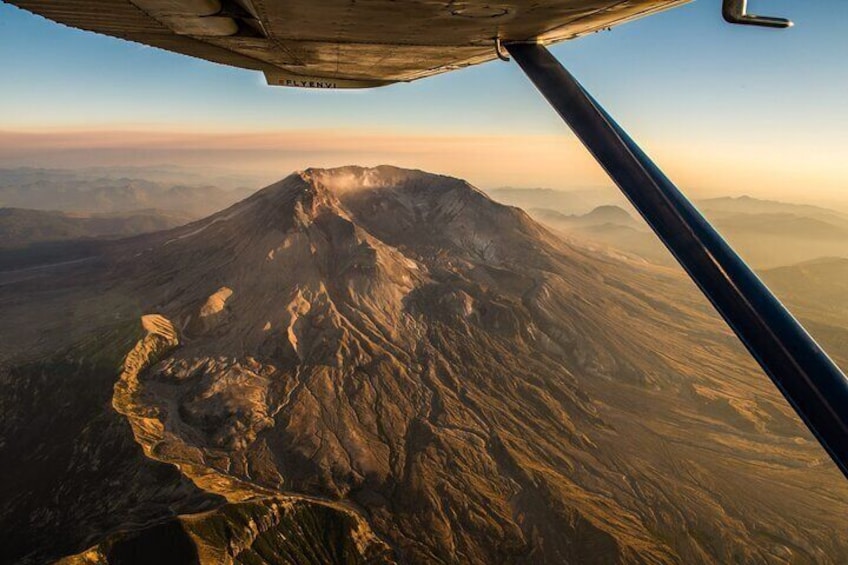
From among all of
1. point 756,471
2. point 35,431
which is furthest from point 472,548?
point 35,431

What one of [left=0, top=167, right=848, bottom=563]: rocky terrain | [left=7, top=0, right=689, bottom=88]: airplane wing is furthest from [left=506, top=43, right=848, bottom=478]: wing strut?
[left=0, top=167, right=848, bottom=563]: rocky terrain

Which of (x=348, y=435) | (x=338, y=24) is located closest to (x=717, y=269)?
(x=338, y=24)

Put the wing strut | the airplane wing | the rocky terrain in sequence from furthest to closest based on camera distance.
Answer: the rocky terrain
the airplane wing
the wing strut

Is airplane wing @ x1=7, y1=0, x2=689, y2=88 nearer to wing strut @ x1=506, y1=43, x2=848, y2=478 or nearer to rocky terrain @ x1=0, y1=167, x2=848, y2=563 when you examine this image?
wing strut @ x1=506, y1=43, x2=848, y2=478

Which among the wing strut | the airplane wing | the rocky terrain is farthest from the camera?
the rocky terrain

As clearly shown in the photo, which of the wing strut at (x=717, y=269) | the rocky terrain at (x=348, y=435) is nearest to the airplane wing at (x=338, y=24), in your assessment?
the wing strut at (x=717, y=269)
